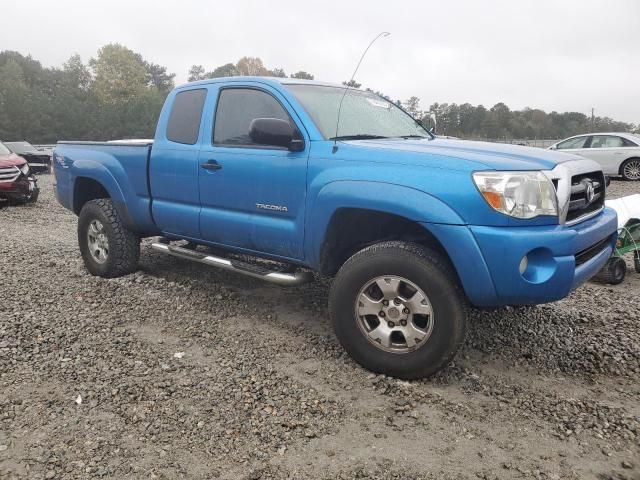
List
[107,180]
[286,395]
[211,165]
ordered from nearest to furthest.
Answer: [286,395] → [211,165] → [107,180]

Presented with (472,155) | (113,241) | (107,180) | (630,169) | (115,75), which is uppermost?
(115,75)

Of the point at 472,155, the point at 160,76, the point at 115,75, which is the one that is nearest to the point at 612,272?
the point at 472,155

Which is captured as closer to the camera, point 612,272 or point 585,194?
point 585,194

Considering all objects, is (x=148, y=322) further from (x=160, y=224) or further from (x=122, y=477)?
(x=122, y=477)

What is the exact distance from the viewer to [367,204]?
10.6ft

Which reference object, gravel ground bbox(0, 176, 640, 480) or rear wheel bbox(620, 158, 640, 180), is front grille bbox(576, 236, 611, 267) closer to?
gravel ground bbox(0, 176, 640, 480)

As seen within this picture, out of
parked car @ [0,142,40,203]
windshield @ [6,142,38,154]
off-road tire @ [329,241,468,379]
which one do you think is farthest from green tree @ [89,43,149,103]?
off-road tire @ [329,241,468,379]

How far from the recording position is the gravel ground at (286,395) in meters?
2.48

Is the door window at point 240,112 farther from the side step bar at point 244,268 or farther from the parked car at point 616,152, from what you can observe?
the parked car at point 616,152

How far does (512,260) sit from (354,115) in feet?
5.96

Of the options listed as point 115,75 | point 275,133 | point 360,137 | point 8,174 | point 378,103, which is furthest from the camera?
point 115,75

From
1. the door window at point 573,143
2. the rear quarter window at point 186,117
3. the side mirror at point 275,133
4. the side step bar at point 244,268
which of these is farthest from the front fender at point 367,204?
the door window at point 573,143

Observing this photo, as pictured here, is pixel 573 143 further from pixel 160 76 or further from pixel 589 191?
pixel 160 76

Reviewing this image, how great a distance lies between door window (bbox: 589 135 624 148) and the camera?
47.8ft
